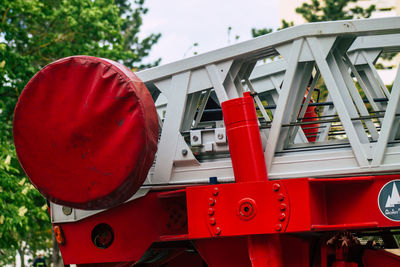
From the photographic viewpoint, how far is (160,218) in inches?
240

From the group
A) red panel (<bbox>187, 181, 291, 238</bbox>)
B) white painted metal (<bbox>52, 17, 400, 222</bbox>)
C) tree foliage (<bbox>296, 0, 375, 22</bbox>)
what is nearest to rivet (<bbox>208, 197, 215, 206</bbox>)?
red panel (<bbox>187, 181, 291, 238</bbox>)

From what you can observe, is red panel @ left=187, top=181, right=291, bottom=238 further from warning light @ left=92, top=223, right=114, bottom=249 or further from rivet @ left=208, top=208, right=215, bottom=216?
warning light @ left=92, top=223, right=114, bottom=249

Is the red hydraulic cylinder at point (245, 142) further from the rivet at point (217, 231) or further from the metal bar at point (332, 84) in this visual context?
the metal bar at point (332, 84)

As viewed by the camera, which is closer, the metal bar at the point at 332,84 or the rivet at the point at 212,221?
the rivet at the point at 212,221

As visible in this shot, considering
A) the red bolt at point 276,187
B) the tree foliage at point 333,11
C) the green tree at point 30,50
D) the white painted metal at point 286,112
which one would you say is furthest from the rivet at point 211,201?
the tree foliage at point 333,11

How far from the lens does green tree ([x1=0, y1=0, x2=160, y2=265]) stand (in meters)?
13.4

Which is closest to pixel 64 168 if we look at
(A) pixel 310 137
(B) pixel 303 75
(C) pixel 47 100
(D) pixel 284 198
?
(C) pixel 47 100

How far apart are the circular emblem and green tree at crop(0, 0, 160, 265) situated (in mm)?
8654

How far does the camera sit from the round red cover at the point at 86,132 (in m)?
5.42

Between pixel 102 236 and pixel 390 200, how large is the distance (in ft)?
8.54

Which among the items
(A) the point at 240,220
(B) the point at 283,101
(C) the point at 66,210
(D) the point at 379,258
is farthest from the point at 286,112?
(C) the point at 66,210

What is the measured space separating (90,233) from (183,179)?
3.29 feet

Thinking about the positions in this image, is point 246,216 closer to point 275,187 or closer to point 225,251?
point 275,187

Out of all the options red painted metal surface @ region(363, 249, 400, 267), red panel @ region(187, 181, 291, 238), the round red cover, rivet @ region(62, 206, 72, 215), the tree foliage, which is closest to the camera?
red panel @ region(187, 181, 291, 238)
